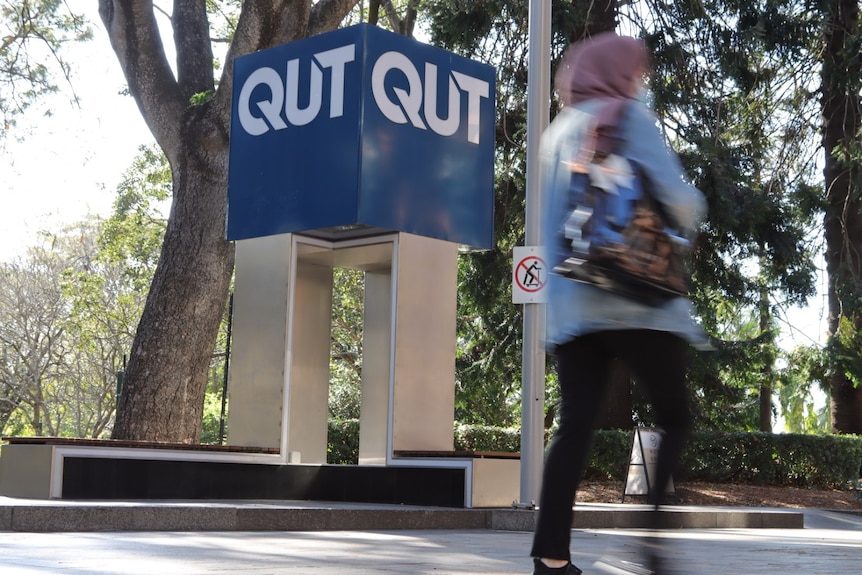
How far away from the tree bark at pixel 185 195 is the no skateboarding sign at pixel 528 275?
18.1 feet

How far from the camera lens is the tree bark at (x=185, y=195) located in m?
13.6

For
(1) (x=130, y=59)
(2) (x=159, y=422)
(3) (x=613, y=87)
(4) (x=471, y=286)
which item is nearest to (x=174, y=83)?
(1) (x=130, y=59)

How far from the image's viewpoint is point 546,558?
364 centimetres

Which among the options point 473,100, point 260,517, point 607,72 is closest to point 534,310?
point 473,100

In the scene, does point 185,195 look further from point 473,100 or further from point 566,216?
point 566,216

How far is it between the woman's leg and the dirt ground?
480 inches

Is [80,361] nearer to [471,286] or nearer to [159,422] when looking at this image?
[471,286]

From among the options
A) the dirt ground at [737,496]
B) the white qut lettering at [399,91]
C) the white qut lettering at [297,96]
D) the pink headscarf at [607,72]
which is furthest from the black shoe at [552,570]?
the dirt ground at [737,496]

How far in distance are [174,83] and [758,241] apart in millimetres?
9069

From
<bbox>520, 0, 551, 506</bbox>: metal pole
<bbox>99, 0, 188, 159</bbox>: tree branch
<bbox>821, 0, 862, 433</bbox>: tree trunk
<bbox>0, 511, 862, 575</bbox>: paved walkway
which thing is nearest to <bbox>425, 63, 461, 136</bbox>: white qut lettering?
<bbox>520, 0, 551, 506</bbox>: metal pole

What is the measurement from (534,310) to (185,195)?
618cm

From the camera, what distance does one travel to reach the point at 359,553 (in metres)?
5.79

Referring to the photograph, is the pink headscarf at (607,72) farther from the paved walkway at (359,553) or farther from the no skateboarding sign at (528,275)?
the no skateboarding sign at (528,275)

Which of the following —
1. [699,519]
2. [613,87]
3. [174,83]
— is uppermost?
[174,83]
